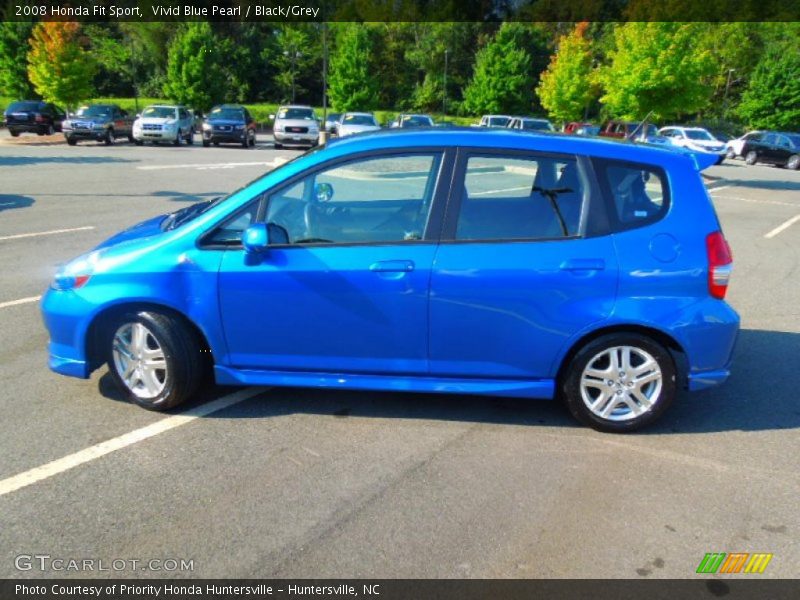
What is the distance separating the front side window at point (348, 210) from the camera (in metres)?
3.89

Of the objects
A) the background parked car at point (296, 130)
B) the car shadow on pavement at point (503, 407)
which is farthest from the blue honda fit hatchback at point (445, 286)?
the background parked car at point (296, 130)

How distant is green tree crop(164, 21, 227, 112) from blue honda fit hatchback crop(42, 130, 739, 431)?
5005 cm

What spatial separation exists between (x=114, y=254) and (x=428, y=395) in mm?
2228

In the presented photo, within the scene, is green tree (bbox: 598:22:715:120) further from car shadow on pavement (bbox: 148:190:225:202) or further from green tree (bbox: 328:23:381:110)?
green tree (bbox: 328:23:381:110)

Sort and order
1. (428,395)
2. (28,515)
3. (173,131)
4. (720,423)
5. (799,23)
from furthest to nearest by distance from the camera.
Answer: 1. (799,23)
2. (173,131)
3. (428,395)
4. (720,423)
5. (28,515)

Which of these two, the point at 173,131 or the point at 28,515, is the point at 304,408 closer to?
the point at 28,515

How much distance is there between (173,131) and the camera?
2989 centimetres

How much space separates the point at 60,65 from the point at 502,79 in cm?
3298

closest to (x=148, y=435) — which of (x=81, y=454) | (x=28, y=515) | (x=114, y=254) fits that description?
(x=81, y=454)

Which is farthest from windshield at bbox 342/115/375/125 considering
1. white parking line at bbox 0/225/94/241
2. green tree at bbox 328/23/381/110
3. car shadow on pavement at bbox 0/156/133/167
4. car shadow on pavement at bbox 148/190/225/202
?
white parking line at bbox 0/225/94/241

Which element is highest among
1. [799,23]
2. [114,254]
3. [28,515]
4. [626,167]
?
[799,23]

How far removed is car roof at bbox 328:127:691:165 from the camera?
3904mm

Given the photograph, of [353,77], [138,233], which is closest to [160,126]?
[353,77]
